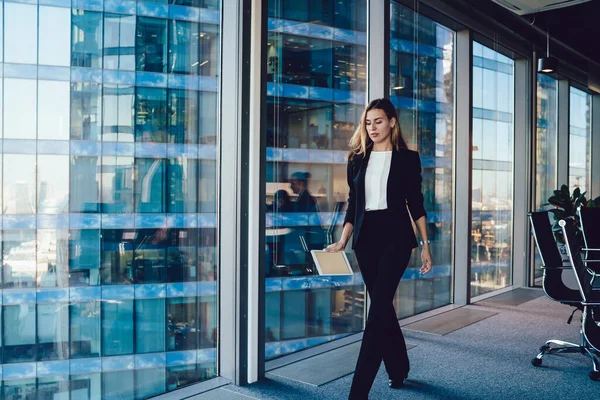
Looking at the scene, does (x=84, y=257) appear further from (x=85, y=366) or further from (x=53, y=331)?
(x=85, y=366)

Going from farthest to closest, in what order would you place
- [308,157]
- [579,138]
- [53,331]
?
[579,138] → [308,157] → [53,331]

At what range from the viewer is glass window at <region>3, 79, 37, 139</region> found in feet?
6.98

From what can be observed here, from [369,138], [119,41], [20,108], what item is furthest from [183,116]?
[369,138]

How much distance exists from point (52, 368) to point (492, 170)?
17.3 ft

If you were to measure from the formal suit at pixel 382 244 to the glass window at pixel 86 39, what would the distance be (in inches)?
52.7

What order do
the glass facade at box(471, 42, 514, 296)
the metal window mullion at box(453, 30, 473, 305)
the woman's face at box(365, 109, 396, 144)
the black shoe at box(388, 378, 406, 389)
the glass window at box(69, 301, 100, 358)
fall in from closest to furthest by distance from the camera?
1. the glass window at box(69, 301, 100, 358)
2. the woman's face at box(365, 109, 396, 144)
3. the black shoe at box(388, 378, 406, 389)
4. the metal window mullion at box(453, 30, 473, 305)
5. the glass facade at box(471, 42, 514, 296)

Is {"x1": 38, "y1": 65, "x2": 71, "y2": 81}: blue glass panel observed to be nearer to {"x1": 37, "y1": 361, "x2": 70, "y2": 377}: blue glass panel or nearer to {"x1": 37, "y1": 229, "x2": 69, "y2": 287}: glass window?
{"x1": 37, "y1": 229, "x2": 69, "y2": 287}: glass window

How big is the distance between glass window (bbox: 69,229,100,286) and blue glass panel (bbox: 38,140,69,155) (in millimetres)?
344

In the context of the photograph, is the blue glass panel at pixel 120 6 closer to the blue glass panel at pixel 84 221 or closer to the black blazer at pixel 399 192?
the blue glass panel at pixel 84 221

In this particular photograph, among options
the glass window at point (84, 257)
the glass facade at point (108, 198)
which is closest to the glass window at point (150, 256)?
the glass facade at point (108, 198)

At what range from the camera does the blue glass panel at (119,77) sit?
2471 mm

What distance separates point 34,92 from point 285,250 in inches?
71.0

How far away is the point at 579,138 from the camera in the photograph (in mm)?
8758

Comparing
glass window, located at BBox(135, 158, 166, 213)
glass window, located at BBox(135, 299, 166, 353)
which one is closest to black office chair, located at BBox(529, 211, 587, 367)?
glass window, located at BBox(135, 299, 166, 353)
